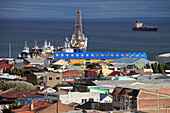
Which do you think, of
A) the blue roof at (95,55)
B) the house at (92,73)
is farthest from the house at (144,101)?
the blue roof at (95,55)

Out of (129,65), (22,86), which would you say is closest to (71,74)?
(129,65)

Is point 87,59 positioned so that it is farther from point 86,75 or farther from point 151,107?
point 151,107

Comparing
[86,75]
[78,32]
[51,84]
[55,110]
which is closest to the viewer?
[55,110]

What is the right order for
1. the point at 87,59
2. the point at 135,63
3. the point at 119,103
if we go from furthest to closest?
the point at 87,59 → the point at 135,63 → the point at 119,103

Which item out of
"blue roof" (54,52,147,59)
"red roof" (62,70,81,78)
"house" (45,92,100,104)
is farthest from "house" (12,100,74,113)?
"blue roof" (54,52,147,59)

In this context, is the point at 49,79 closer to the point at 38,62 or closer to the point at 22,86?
→ the point at 22,86

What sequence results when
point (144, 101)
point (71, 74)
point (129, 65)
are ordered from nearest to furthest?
point (144, 101)
point (71, 74)
point (129, 65)

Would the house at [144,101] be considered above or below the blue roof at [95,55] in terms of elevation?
below

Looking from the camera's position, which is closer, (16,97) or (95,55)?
(16,97)

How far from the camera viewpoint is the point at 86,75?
45781 mm

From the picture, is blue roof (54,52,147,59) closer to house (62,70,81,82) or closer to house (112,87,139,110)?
house (62,70,81,82)

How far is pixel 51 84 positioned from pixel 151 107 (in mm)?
17618

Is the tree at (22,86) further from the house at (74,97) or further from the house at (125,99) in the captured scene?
the house at (125,99)

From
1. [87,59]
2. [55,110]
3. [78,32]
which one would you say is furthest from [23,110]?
[78,32]
